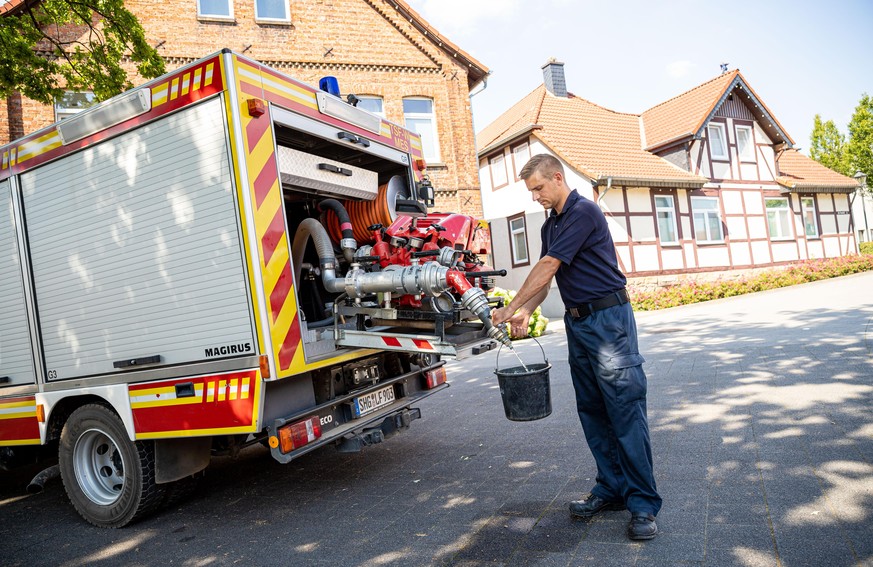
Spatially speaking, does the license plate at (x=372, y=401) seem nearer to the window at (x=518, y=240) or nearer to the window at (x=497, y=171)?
the window at (x=518, y=240)

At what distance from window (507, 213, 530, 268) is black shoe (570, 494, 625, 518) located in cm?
1807

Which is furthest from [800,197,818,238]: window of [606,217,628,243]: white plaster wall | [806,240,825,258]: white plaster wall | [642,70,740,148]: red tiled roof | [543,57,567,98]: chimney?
[543,57,567,98]: chimney

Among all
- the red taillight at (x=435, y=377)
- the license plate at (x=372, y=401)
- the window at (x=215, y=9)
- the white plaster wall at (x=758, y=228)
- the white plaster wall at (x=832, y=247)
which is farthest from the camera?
the white plaster wall at (x=832, y=247)

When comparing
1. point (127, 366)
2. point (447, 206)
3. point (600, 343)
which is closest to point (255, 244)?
point (127, 366)

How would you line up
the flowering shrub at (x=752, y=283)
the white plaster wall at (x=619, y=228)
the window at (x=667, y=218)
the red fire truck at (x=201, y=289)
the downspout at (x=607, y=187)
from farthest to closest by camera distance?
the window at (x=667, y=218), the white plaster wall at (x=619, y=228), the downspout at (x=607, y=187), the flowering shrub at (x=752, y=283), the red fire truck at (x=201, y=289)

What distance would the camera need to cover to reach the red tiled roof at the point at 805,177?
24.5m

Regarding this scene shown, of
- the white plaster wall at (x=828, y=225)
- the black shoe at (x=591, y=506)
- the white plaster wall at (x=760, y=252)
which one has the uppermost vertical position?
the white plaster wall at (x=828, y=225)

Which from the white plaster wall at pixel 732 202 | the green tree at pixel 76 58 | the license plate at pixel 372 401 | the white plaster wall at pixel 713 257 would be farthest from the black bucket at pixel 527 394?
the white plaster wall at pixel 732 202

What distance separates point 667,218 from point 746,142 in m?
6.13

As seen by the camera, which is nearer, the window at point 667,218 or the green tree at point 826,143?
the window at point 667,218

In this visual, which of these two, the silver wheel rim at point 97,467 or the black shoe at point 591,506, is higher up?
the silver wheel rim at point 97,467

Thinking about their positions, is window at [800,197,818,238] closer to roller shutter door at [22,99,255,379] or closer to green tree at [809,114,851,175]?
green tree at [809,114,851,175]

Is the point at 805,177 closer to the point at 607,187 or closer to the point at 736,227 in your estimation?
the point at 736,227

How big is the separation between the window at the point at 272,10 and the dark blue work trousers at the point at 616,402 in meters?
14.1
